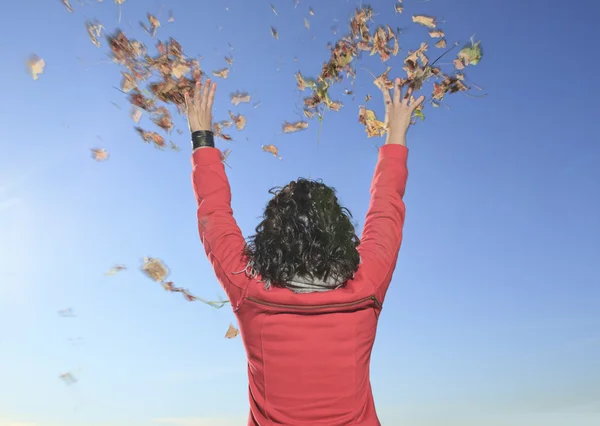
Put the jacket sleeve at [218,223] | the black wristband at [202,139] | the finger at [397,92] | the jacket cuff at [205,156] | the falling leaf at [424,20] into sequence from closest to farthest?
the jacket sleeve at [218,223]
the jacket cuff at [205,156]
the black wristband at [202,139]
the finger at [397,92]
the falling leaf at [424,20]

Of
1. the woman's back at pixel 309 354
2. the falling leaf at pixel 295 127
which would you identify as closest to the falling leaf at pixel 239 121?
the falling leaf at pixel 295 127

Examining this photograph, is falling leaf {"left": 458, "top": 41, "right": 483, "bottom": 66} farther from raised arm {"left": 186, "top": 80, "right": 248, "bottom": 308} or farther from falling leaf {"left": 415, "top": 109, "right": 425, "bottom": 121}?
raised arm {"left": 186, "top": 80, "right": 248, "bottom": 308}

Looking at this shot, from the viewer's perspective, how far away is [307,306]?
2.94 meters

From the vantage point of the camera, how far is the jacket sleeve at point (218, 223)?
312 centimetres

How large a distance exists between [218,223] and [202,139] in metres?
0.79

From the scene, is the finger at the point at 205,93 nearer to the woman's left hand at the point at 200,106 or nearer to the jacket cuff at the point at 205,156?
the woman's left hand at the point at 200,106

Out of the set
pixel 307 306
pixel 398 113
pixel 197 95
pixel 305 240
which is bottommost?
pixel 307 306

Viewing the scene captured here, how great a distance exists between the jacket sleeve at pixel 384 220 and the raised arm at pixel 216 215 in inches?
27.3

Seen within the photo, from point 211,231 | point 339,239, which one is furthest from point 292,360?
point 211,231

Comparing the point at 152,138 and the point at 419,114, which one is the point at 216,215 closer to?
the point at 419,114

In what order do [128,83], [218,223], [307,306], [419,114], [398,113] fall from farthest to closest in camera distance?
[128,83] < [419,114] < [398,113] < [218,223] < [307,306]

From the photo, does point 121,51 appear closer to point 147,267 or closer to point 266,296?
point 147,267

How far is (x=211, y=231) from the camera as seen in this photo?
3.33 meters

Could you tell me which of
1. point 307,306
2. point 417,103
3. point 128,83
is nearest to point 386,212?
point 307,306
